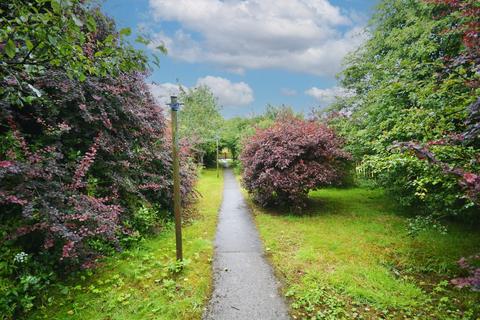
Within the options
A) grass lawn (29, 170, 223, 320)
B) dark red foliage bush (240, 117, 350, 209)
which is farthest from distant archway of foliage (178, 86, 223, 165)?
grass lawn (29, 170, 223, 320)

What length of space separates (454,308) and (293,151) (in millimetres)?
5097

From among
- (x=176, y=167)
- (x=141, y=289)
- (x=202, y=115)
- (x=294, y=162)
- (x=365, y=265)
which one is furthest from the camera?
(x=202, y=115)

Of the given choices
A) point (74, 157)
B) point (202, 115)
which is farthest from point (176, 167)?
point (202, 115)

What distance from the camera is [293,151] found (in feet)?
26.4

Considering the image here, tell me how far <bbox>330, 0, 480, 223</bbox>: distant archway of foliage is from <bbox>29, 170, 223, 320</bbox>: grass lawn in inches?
129

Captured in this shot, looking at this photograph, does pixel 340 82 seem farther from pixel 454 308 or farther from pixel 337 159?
pixel 454 308

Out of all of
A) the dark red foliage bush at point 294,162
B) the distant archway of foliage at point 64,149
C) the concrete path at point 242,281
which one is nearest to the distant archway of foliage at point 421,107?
the dark red foliage bush at point 294,162

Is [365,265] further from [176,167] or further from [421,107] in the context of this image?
[176,167]

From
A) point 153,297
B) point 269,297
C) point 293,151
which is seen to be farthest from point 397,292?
point 293,151

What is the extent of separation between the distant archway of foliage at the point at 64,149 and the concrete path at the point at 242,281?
1705 mm

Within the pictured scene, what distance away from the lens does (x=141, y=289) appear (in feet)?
13.1

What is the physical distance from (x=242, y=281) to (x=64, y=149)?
3719 millimetres

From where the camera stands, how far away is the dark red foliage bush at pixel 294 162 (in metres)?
7.97

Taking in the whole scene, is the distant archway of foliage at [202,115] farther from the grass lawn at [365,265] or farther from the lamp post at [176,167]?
the lamp post at [176,167]
